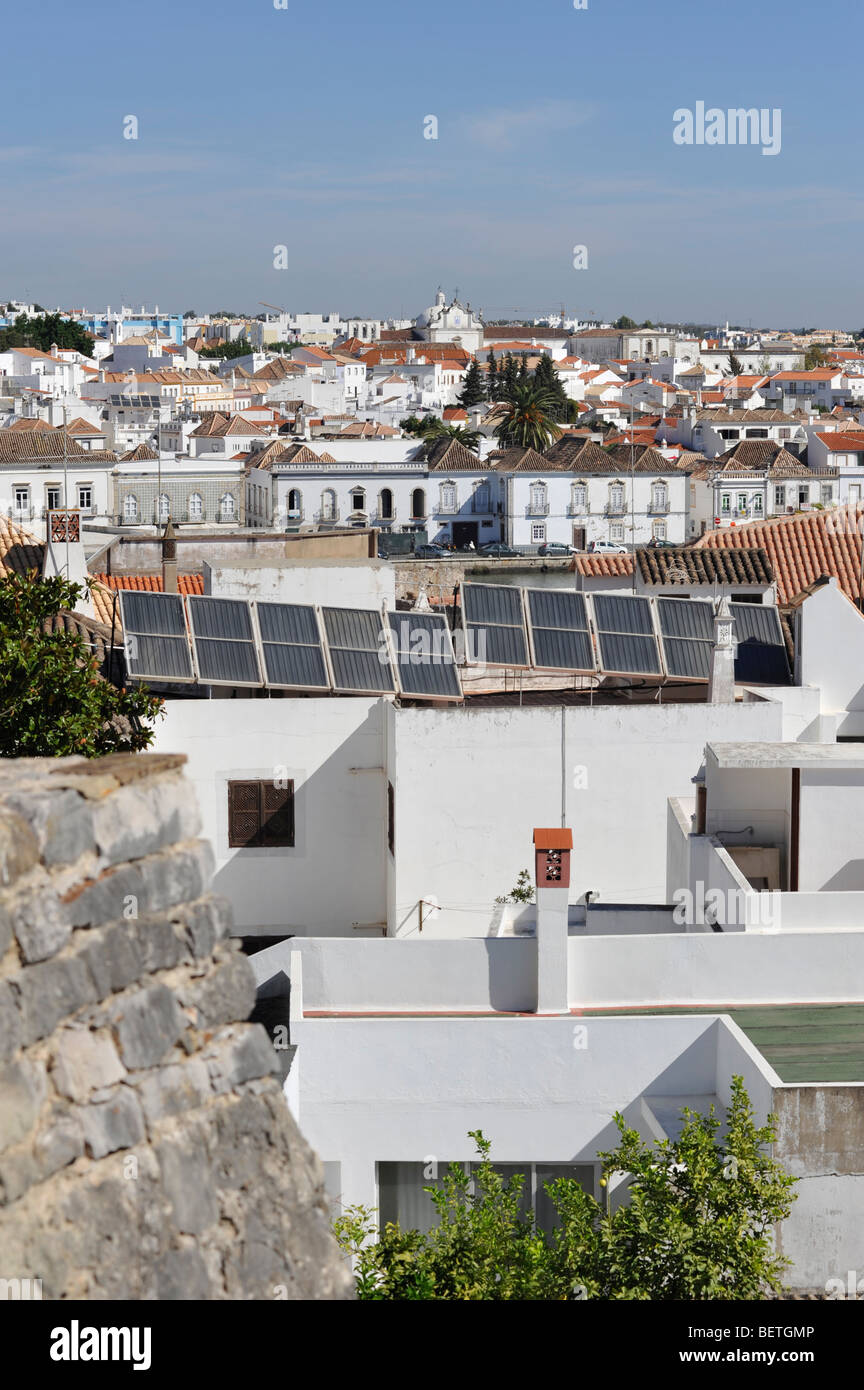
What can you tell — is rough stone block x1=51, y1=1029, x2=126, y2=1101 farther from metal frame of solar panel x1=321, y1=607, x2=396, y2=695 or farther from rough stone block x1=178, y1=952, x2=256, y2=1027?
metal frame of solar panel x1=321, y1=607, x2=396, y2=695

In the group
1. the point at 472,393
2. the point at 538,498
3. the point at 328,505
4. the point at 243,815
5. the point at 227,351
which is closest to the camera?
the point at 243,815

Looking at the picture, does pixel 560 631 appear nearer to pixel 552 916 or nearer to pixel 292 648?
pixel 292 648

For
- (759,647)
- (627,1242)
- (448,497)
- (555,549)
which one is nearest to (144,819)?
(627,1242)

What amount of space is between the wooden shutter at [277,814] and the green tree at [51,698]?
1.55 meters

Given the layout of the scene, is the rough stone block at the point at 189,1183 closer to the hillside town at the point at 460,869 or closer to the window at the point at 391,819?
the hillside town at the point at 460,869

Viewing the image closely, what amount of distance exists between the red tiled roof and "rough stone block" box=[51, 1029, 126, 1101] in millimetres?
18686

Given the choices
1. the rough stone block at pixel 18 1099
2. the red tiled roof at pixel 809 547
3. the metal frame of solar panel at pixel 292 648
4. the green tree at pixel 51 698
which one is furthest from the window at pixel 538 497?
the rough stone block at pixel 18 1099

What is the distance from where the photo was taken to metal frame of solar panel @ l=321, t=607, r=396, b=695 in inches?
597

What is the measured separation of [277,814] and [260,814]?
0.15 metres

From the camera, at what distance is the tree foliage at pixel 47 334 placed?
5261 inches

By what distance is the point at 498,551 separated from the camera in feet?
217

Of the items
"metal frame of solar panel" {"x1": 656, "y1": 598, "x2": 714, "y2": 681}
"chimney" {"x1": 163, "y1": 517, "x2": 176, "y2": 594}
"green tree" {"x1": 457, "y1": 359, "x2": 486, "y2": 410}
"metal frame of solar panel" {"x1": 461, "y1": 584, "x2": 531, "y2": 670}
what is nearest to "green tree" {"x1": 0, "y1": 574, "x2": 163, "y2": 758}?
"metal frame of solar panel" {"x1": 461, "y1": 584, "x2": 531, "y2": 670}

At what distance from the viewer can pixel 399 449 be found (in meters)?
67.7
